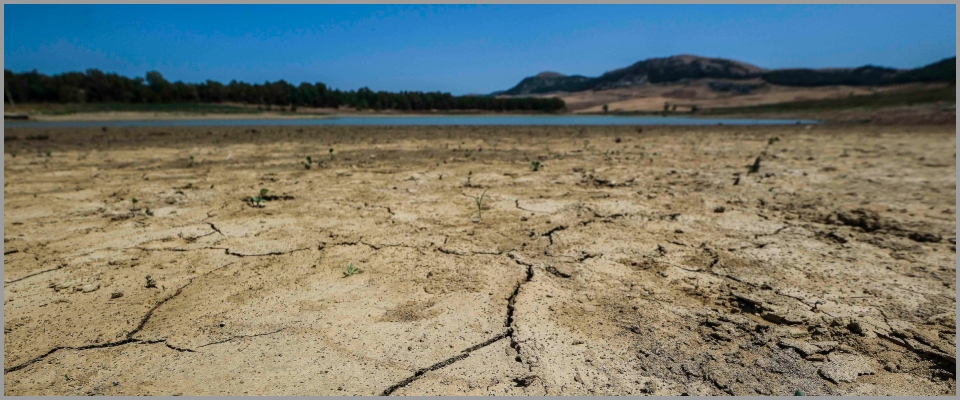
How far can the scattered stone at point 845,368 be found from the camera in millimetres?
1433

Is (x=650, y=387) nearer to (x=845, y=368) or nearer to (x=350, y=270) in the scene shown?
(x=845, y=368)

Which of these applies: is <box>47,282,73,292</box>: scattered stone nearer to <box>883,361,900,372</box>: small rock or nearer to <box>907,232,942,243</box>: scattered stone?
<box>883,361,900,372</box>: small rock

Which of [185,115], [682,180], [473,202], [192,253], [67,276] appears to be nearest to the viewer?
[67,276]

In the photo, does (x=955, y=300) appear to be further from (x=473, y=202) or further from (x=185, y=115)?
(x=185, y=115)

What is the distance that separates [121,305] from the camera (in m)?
1.90

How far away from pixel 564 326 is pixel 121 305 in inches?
75.5

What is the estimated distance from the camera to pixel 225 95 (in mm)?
38312

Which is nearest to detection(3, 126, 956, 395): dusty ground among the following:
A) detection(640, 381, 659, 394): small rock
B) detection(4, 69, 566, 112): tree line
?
detection(640, 381, 659, 394): small rock

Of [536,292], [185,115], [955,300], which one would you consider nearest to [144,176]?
[536,292]

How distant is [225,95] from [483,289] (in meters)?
43.8

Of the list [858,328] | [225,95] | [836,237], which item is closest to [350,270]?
[858,328]

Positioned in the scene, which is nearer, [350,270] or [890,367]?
[890,367]

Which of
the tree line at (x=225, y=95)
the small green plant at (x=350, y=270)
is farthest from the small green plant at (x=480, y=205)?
the tree line at (x=225, y=95)

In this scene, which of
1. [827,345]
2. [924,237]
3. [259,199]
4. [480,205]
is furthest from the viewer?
[259,199]
